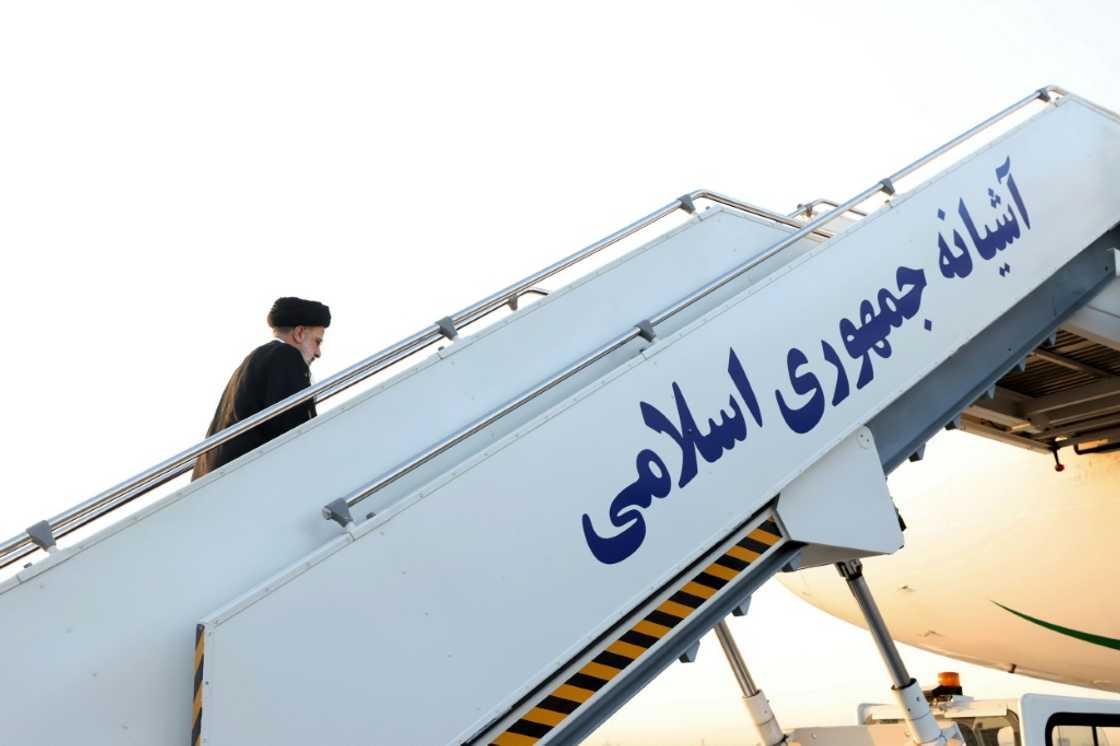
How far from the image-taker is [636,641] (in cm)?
304

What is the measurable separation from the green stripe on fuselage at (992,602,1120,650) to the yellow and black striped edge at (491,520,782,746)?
5291 millimetres

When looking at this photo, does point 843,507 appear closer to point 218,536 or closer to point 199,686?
point 218,536

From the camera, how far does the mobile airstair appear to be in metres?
2.42

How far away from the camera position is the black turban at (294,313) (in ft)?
11.9

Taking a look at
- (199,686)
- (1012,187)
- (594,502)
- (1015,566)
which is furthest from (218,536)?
(1015,566)

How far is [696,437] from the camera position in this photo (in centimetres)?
319

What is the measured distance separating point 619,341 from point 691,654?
39.1 inches

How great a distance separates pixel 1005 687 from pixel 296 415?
A: 14054mm

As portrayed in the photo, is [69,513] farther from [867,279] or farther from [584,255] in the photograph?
[867,279]

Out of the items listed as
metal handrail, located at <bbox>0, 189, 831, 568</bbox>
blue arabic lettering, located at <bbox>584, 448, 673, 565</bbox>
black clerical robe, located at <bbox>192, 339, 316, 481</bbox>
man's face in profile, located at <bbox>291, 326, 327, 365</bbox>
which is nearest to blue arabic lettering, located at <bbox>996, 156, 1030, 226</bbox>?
metal handrail, located at <bbox>0, 189, 831, 568</bbox>

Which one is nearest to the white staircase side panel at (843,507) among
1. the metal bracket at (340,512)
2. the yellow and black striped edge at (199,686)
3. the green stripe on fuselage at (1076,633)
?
the metal bracket at (340,512)

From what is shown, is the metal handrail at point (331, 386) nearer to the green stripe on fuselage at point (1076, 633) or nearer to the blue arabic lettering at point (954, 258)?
the blue arabic lettering at point (954, 258)

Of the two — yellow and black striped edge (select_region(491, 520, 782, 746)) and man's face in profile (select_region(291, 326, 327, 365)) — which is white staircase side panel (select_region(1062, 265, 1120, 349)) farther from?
man's face in profile (select_region(291, 326, 327, 365))

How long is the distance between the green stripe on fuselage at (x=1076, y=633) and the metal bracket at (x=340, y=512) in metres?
6.67
